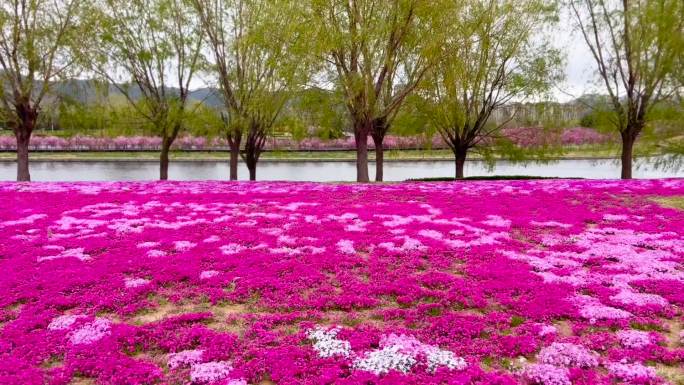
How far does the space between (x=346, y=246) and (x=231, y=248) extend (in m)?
2.64

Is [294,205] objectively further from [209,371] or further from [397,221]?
[209,371]

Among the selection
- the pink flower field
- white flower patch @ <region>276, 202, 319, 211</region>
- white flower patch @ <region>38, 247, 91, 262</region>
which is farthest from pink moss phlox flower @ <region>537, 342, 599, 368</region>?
white flower patch @ <region>276, 202, 319, 211</region>

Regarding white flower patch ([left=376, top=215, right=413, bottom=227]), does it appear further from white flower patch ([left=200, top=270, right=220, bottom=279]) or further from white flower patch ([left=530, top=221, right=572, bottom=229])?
white flower patch ([left=200, top=270, right=220, bottom=279])

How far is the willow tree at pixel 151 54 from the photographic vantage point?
2839 cm

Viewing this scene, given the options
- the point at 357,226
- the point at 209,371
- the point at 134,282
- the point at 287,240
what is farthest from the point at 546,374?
the point at 357,226

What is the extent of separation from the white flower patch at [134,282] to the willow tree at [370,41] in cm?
1576

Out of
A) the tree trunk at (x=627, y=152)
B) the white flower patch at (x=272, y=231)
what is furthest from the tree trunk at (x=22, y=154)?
the tree trunk at (x=627, y=152)

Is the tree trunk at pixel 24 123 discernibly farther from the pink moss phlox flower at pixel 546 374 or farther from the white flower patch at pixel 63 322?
the pink moss phlox flower at pixel 546 374

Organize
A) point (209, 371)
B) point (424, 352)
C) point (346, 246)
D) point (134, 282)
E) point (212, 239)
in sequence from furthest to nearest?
point (212, 239) < point (346, 246) < point (134, 282) < point (424, 352) < point (209, 371)

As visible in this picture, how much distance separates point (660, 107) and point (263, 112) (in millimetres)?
24855

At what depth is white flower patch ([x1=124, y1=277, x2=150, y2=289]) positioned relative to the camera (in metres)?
8.26

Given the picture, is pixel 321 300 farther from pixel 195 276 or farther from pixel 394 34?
pixel 394 34

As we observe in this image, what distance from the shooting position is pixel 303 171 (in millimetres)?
68500

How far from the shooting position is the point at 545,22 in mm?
29875
